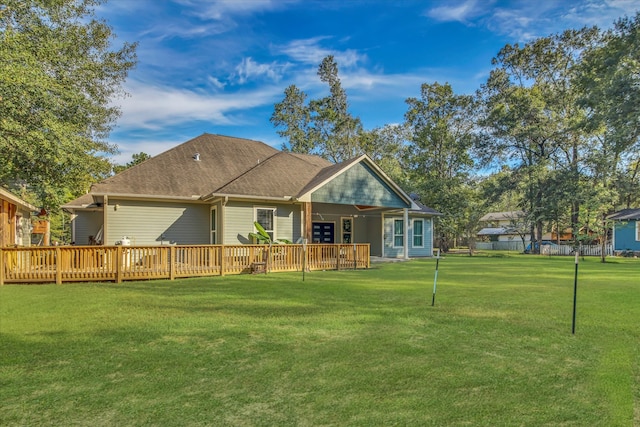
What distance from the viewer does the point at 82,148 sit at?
44.4ft

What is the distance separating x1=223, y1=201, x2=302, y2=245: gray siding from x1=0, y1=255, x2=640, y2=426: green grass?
6999 millimetres

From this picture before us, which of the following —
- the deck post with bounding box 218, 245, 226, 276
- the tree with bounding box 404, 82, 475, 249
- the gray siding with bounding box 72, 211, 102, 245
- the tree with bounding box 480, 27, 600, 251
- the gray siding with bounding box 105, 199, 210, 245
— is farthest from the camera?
the tree with bounding box 404, 82, 475, 249

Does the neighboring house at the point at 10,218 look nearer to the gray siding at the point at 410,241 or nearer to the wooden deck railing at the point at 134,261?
the wooden deck railing at the point at 134,261

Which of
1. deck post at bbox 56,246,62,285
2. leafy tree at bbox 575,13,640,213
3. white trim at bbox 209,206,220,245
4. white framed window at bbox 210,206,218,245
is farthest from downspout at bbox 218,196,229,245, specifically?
leafy tree at bbox 575,13,640,213

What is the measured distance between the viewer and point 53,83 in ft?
39.8

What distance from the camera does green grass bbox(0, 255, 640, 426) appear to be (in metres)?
2.85

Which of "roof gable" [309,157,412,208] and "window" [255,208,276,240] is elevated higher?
"roof gable" [309,157,412,208]

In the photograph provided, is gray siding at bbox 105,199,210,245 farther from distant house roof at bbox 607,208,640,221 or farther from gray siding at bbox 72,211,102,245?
distant house roof at bbox 607,208,640,221

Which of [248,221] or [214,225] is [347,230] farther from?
[214,225]

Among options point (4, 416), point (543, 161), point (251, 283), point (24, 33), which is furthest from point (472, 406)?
point (543, 161)

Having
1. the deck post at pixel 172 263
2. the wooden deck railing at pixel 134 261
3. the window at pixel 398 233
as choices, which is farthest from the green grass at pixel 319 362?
the window at pixel 398 233

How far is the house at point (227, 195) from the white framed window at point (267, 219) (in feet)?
0.14

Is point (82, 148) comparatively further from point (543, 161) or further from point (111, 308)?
point (543, 161)

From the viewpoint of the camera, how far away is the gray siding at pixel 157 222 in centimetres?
1373
